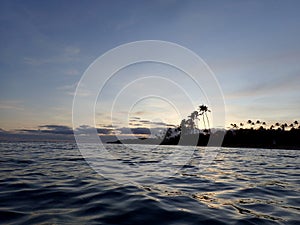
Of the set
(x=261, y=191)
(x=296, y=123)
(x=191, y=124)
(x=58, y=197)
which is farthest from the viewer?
(x=191, y=124)

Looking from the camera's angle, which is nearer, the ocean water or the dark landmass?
the ocean water

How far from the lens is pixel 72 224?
5.16 metres

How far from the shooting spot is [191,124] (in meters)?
183

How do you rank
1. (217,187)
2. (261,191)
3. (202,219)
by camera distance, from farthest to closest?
(217,187), (261,191), (202,219)

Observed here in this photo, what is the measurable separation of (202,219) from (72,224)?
2984 mm

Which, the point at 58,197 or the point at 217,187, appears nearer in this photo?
the point at 58,197

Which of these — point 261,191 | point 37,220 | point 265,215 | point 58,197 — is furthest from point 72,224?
point 261,191

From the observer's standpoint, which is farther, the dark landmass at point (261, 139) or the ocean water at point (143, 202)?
the dark landmass at point (261, 139)

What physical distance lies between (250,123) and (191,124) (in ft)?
135

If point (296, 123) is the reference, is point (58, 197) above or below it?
below

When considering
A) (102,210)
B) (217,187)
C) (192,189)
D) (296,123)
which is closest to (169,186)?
(192,189)

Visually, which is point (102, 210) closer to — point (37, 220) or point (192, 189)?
point (37, 220)

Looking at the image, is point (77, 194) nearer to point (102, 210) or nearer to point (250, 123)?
point (102, 210)

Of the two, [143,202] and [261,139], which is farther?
[261,139]
